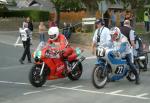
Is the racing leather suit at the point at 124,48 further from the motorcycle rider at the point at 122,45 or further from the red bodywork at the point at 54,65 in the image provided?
the red bodywork at the point at 54,65

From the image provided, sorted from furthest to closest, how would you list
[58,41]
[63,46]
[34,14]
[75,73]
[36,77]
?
1. [34,14]
2. [75,73]
3. [58,41]
4. [63,46]
5. [36,77]

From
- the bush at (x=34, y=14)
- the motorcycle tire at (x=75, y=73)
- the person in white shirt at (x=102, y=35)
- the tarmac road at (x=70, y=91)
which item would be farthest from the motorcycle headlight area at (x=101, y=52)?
the bush at (x=34, y=14)

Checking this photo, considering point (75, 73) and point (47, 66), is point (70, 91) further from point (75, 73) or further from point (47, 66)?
point (75, 73)

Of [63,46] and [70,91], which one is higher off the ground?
[63,46]

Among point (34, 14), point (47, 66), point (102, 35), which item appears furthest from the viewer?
point (34, 14)

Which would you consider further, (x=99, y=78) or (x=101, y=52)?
(x=99, y=78)

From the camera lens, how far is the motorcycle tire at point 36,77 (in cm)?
1288

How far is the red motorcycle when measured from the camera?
1301 centimetres

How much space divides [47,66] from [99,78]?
59.2 inches

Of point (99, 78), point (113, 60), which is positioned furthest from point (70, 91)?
point (113, 60)

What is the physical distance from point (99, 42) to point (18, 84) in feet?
8.43

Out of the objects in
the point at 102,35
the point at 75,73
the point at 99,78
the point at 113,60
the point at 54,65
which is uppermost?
the point at 102,35

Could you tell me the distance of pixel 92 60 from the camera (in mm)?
20844

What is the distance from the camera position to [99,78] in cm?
1270
